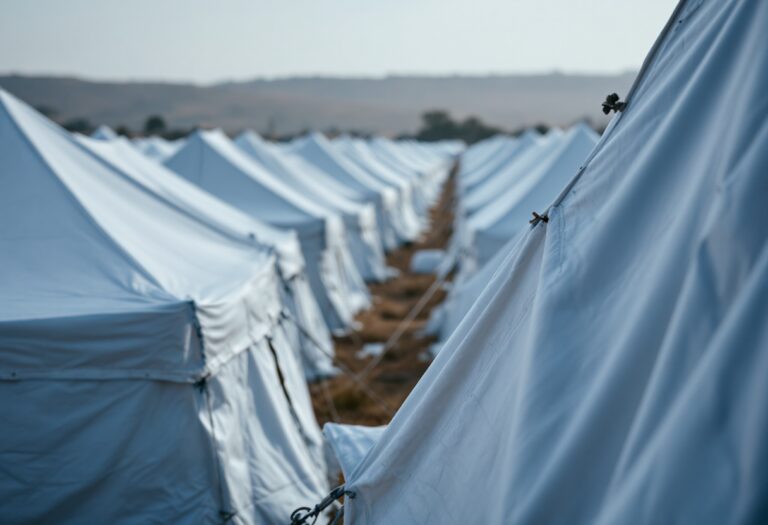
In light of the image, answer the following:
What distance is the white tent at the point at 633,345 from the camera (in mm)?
1578

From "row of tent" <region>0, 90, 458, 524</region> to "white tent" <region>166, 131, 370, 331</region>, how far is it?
3.92 meters

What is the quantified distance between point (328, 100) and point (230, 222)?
139 m

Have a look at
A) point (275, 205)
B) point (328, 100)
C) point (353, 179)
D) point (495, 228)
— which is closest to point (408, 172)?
point (353, 179)

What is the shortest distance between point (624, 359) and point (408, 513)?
1.10 meters

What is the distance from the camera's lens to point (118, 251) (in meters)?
4.88

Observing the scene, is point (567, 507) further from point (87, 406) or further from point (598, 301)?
point (87, 406)

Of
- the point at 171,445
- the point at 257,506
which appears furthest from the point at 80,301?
the point at 257,506

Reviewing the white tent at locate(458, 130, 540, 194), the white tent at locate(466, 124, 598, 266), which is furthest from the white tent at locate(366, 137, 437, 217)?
the white tent at locate(466, 124, 598, 266)

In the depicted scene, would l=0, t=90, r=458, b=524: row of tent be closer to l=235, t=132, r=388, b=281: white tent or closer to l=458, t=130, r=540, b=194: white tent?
l=235, t=132, r=388, b=281: white tent

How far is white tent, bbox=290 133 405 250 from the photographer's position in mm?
19641

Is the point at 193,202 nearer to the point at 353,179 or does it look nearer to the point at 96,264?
the point at 96,264

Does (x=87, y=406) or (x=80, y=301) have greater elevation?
(x=80, y=301)

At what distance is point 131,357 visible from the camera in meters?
4.29

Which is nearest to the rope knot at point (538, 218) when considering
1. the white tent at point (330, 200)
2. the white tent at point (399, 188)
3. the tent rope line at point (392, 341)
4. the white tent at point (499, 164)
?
the tent rope line at point (392, 341)
